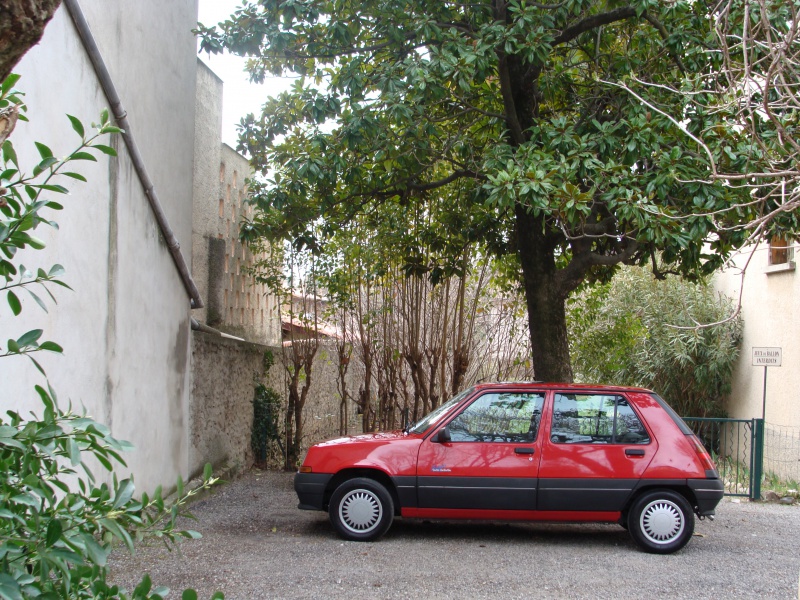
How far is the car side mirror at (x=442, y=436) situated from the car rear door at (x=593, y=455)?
0.97 metres

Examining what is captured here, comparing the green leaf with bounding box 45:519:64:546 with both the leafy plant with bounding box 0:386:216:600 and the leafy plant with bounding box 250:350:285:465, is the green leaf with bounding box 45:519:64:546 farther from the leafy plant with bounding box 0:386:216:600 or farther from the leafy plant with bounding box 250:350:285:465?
the leafy plant with bounding box 250:350:285:465

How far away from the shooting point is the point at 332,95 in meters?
9.59

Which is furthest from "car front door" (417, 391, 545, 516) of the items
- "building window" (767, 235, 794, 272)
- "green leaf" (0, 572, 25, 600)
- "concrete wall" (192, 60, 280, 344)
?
"building window" (767, 235, 794, 272)

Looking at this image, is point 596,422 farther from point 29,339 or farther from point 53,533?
point 53,533

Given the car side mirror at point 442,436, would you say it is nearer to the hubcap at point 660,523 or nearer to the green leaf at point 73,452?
the hubcap at point 660,523

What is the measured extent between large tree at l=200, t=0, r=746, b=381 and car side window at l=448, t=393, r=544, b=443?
196 centimetres

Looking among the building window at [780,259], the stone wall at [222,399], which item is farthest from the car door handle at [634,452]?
the building window at [780,259]

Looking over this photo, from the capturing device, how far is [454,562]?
7277mm

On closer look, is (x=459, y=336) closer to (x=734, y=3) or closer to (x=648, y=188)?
(x=648, y=188)

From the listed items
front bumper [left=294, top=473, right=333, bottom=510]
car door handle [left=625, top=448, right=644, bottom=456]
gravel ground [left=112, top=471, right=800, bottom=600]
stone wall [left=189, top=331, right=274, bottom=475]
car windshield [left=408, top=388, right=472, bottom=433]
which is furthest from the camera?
stone wall [left=189, top=331, right=274, bottom=475]

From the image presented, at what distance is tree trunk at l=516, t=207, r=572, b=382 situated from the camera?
10.4m

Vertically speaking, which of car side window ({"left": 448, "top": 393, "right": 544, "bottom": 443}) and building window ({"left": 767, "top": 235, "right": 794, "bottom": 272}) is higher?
→ building window ({"left": 767, "top": 235, "right": 794, "bottom": 272})

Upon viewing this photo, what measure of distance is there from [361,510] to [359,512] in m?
0.03

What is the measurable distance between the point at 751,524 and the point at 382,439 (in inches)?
200
